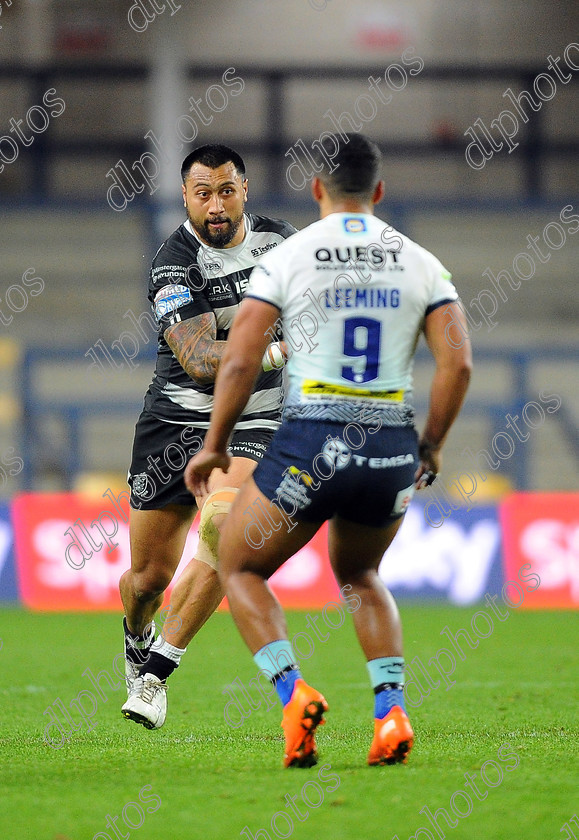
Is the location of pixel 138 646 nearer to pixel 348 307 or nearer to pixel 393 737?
pixel 393 737

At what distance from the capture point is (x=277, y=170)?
20375mm

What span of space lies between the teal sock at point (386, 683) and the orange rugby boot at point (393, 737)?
0.03 metres

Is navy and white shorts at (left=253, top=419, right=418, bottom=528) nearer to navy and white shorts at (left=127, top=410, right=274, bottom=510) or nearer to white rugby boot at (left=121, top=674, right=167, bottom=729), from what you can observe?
navy and white shorts at (left=127, top=410, right=274, bottom=510)

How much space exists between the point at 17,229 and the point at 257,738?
16301 millimetres

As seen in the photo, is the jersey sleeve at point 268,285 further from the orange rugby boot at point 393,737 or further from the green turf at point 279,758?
the green turf at point 279,758

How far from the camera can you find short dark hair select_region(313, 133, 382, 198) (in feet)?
13.4

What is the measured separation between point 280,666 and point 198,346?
5.57 ft

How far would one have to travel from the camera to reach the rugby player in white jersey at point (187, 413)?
519cm

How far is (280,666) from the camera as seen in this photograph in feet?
13.0

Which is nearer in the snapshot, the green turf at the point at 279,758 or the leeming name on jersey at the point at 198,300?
the green turf at the point at 279,758

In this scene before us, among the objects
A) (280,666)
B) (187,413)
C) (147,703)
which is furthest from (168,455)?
(280,666)

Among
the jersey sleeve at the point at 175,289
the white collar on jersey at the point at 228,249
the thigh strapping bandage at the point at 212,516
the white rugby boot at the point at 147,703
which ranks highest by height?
the white collar on jersey at the point at 228,249

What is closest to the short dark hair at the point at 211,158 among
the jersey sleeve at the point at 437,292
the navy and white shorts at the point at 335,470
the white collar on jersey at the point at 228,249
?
the white collar on jersey at the point at 228,249

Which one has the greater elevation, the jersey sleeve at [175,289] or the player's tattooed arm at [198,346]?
the jersey sleeve at [175,289]
